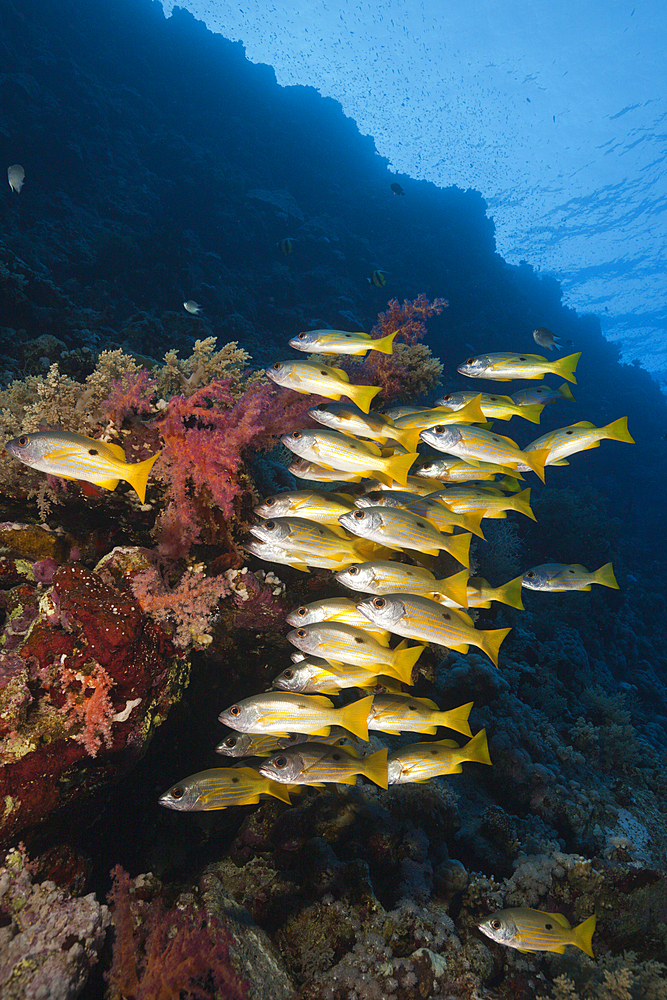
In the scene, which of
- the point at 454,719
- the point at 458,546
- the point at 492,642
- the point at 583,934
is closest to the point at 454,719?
the point at 454,719

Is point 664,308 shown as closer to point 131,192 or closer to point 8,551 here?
point 131,192

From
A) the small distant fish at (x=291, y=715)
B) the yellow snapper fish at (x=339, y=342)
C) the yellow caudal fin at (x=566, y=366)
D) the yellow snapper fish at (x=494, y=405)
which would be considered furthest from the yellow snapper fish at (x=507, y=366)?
the small distant fish at (x=291, y=715)

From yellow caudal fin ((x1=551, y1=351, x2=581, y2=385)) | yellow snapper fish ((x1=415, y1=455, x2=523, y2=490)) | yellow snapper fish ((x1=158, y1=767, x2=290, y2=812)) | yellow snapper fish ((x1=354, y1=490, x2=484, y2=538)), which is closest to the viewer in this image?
yellow snapper fish ((x1=158, y1=767, x2=290, y2=812))

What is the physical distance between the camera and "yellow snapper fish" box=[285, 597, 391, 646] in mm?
2707

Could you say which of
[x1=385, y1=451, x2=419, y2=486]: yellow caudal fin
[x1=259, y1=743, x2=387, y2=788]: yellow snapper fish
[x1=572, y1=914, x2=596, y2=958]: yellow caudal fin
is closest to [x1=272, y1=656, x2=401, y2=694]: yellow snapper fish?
[x1=259, y1=743, x2=387, y2=788]: yellow snapper fish

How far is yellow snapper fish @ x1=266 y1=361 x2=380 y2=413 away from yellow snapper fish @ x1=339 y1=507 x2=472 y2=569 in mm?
855

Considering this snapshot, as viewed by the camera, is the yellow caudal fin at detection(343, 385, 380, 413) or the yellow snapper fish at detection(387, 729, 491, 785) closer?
the yellow snapper fish at detection(387, 729, 491, 785)

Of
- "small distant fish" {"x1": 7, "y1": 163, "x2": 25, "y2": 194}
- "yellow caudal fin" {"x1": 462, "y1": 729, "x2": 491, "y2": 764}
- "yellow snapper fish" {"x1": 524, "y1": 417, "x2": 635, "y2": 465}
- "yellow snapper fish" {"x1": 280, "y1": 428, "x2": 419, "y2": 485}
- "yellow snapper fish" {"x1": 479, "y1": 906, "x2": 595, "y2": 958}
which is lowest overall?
"yellow snapper fish" {"x1": 479, "y1": 906, "x2": 595, "y2": 958}

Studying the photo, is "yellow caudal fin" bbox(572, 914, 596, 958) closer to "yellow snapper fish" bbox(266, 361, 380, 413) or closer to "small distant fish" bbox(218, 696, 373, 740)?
"small distant fish" bbox(218, 696, 373, 740)

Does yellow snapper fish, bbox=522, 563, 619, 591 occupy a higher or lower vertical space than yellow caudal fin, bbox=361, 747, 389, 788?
higher

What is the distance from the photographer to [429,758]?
2746 mm

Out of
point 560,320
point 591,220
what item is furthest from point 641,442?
point 591,220

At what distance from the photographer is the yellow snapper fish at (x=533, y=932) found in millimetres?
2568

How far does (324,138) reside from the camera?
3259cm
